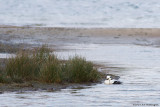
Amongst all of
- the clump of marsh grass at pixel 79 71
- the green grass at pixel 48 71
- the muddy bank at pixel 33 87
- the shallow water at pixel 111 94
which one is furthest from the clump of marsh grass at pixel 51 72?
the shallow water at pixel 111 94

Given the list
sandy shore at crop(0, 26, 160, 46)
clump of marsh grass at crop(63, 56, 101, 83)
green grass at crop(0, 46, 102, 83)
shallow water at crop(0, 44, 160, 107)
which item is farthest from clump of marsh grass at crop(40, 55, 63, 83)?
sandy shore at crop(0, 26, 160, 46)

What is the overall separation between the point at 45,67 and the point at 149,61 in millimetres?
8100

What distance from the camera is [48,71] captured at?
14531 millimetres

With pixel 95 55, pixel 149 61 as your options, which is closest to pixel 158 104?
pixel 149 61

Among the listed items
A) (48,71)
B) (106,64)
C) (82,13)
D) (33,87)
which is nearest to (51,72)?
(48,71)

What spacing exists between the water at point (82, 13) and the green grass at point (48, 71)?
82.5ft

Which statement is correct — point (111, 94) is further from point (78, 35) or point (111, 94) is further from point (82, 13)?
point (82, 13)

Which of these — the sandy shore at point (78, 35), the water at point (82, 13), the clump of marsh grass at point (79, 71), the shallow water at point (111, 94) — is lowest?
the shallow water at point (111, 94)

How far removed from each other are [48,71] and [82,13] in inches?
1409

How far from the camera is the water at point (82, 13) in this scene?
43.2 metres

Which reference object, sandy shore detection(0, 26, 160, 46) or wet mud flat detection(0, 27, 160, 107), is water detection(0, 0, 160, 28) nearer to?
sandy shore detection(0, 26, 160, 46)

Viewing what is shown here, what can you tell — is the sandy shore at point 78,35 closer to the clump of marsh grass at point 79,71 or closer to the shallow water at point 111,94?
the shallow water at point 111,94

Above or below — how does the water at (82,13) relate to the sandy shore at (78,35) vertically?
above

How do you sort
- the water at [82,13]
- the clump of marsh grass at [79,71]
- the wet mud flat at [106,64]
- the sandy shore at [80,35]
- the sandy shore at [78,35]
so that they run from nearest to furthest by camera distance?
1. the wet mud flat at [106,64]
2. the clump of marsh grass at [79,71]
3. the sandy shore at [78,35]
4. the sandy shore at [80,35]
5. the water at [82,13]
